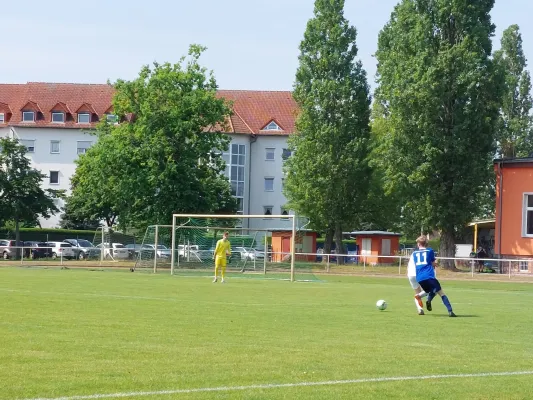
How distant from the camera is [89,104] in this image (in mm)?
102000

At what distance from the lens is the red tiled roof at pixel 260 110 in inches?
4008

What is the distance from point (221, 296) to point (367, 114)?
1829 inches

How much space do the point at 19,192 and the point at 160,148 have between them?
14.8 metres

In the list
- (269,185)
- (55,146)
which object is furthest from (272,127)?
(55,146)

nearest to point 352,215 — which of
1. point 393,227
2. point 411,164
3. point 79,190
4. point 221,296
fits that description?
point 393,227

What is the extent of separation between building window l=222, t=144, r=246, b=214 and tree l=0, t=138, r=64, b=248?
29.6 metres

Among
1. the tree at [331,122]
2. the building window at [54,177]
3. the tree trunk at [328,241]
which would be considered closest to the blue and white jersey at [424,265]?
the tree at [331,122]

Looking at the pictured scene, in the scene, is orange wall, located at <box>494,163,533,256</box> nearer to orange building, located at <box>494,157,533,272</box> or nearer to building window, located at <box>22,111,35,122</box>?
orange building, located at <box>494,157,533,272</box>

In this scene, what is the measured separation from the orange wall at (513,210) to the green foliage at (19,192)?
33.9 m

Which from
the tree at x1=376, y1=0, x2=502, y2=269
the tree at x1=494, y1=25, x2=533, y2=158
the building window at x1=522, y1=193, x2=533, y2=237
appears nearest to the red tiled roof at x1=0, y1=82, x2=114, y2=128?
the tree at x1=494, y1=25, x2=533, y2=158

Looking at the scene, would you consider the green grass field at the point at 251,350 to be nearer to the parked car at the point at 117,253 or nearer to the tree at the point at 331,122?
the parked car at the point at 117,253

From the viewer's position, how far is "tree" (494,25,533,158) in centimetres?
8175

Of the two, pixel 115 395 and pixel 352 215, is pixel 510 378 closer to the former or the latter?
pixel 115 395

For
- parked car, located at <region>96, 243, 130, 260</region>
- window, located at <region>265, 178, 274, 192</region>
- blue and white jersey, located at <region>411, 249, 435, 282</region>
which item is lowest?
parked car, located at <region>96, 243, 130, 260</region>
